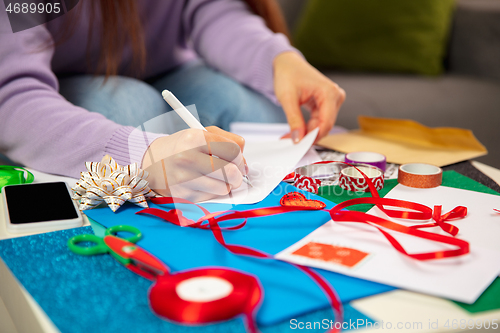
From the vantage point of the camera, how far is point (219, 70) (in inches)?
45.7

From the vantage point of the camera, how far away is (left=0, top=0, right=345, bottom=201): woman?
568 mm

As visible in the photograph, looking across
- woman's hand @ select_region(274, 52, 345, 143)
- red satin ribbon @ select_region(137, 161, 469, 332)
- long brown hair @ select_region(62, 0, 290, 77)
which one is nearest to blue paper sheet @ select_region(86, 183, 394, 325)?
red satin ribbon @ select_region(137, 161, 469, 332)

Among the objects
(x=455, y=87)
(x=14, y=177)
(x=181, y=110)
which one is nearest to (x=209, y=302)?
(x=181, y=110)

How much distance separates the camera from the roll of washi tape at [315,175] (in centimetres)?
60

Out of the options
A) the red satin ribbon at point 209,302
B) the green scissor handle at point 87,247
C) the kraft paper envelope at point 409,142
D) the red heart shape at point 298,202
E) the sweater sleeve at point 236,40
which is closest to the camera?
the red satin ribbon at point 209,302

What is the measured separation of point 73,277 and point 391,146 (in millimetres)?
640

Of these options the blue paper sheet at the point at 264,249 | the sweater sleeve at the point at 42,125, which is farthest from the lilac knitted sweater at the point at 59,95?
the blue paper sheet at the point at 264,249

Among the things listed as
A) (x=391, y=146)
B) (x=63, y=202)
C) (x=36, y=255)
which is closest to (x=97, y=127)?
(x=63, y=202)

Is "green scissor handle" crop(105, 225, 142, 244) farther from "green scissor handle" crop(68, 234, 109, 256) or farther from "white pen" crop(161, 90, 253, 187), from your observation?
"white pen" crop(161, 90, 253, 187)

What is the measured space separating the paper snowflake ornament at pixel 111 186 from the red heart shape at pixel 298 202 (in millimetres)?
178

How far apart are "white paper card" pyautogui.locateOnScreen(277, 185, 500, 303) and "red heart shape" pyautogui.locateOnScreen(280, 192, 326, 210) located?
4cm

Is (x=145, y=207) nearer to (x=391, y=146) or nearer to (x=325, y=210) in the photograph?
(x=325, y=210)

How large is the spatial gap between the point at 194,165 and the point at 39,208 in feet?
0.65

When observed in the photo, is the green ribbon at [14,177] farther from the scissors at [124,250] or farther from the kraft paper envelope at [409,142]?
the kraft paper envelope at [409,142]
